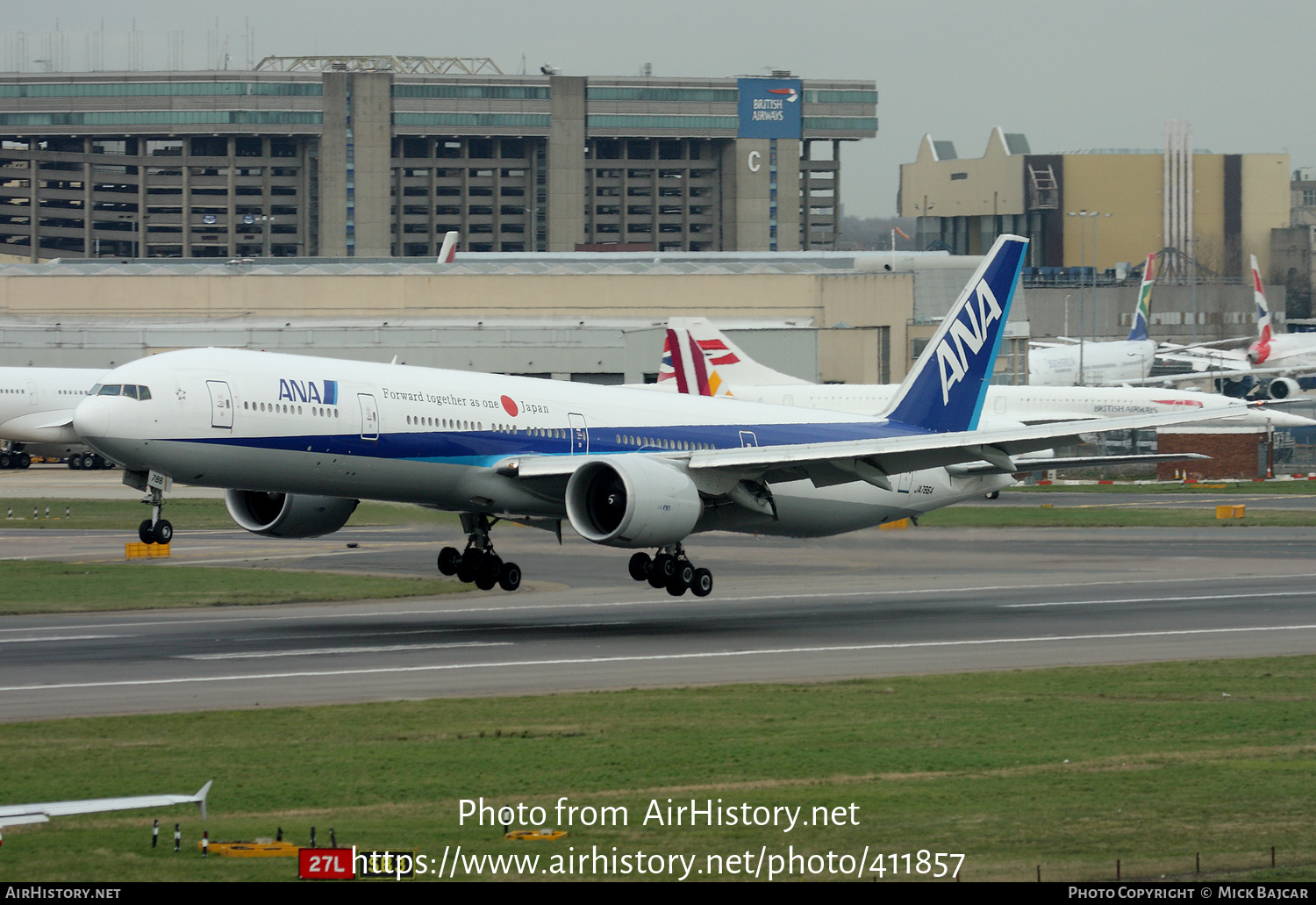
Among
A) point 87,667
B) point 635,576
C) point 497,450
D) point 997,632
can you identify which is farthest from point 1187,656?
point 87,667

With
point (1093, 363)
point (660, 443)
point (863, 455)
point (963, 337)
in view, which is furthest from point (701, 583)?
point (1093, 363)

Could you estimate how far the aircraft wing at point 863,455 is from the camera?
3947 centimetres

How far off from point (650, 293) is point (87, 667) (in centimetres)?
8842

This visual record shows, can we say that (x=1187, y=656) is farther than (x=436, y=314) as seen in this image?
No

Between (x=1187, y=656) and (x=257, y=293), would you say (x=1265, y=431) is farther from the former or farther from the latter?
(x=1187, y=656)

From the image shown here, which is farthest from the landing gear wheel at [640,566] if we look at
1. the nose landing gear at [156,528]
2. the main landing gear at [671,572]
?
the nose landing gear at [156,528]

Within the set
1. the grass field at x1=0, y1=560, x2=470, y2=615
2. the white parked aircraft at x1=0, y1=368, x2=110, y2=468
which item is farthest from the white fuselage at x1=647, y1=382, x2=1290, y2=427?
the grass field at x1=0, y1=560, x2=470, y2=615

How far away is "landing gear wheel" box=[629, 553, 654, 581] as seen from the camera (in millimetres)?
40969

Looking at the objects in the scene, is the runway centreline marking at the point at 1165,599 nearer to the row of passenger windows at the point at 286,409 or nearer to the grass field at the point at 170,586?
the grass field at the point at 170,586

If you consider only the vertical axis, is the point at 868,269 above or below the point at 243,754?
above

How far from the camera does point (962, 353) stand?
4816 centimetres

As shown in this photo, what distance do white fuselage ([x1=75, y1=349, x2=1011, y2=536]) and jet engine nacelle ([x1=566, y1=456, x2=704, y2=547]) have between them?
61.8 inches

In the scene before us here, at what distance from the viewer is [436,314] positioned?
115375 mm

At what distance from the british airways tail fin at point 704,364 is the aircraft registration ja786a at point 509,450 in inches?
1501
